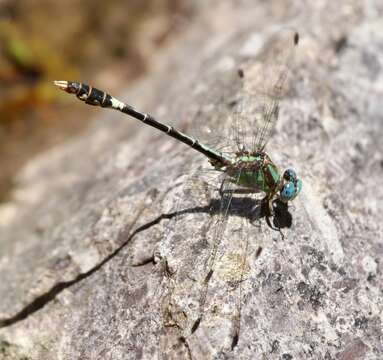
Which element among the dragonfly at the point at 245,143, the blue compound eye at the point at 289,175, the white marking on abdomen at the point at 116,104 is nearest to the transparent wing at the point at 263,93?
the dragonfly at the point at 245,143

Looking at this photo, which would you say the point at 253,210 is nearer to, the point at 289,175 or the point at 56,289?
the point at 289,175

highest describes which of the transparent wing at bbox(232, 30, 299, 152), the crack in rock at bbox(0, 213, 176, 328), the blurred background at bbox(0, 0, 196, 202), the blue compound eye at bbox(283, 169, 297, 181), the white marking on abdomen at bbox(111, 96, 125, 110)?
the blurred background at bbox(0, 0, 196, 202)

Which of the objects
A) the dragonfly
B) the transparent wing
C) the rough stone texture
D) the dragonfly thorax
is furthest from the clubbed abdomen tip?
the transparent wing

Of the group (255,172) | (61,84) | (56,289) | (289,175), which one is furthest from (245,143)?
(56,289)

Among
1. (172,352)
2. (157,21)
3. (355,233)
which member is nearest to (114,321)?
(172,352)

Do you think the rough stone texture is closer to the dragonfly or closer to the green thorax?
the dragonfly

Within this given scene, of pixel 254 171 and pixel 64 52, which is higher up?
pixel 64 52

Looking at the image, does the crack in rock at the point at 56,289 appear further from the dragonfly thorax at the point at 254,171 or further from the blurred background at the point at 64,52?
the blurred background at the point at 64,52

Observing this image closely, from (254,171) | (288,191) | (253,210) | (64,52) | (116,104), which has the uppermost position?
(64,52)
